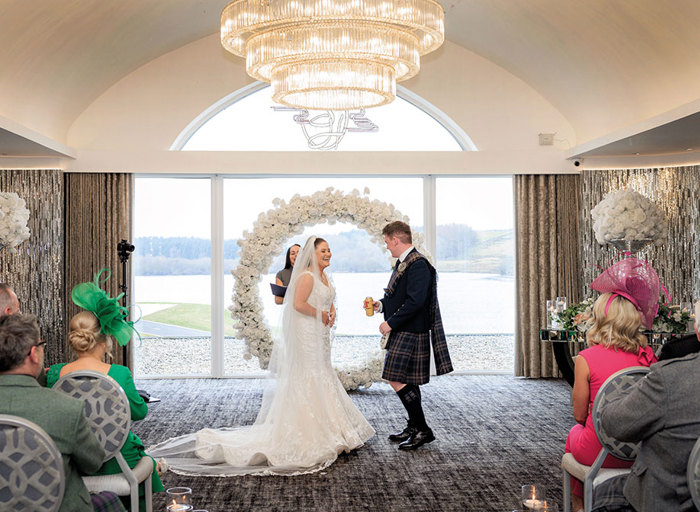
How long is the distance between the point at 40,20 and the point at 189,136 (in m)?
2.92

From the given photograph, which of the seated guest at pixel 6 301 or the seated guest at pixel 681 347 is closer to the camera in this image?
the seated guest at pixel 681 347

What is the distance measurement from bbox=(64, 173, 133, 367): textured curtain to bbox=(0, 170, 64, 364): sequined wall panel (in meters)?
0.13

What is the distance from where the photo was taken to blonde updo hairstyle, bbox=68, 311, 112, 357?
130 inches

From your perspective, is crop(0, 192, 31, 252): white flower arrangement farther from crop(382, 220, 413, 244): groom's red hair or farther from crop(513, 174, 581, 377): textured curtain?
crop(513, 174, 581, 377): textured curtain

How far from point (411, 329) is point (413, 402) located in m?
0.56

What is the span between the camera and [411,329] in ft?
17.6

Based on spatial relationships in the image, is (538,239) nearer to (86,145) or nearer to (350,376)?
(350,376)

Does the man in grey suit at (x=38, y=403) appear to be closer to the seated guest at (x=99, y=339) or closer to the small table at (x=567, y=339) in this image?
the seated guest at (x=99, y=339)

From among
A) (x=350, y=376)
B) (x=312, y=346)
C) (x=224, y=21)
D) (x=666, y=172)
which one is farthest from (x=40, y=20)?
(x=666, y=172)

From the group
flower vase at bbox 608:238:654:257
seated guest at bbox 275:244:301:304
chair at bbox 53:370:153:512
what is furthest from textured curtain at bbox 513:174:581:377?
chair at bbox 53:370:153:512

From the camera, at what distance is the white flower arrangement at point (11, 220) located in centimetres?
668

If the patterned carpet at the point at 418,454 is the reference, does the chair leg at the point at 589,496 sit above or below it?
above

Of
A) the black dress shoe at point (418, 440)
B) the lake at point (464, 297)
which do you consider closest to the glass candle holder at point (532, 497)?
the black dress shoe at point (418, 440)

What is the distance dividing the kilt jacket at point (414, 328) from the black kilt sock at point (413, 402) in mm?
88
